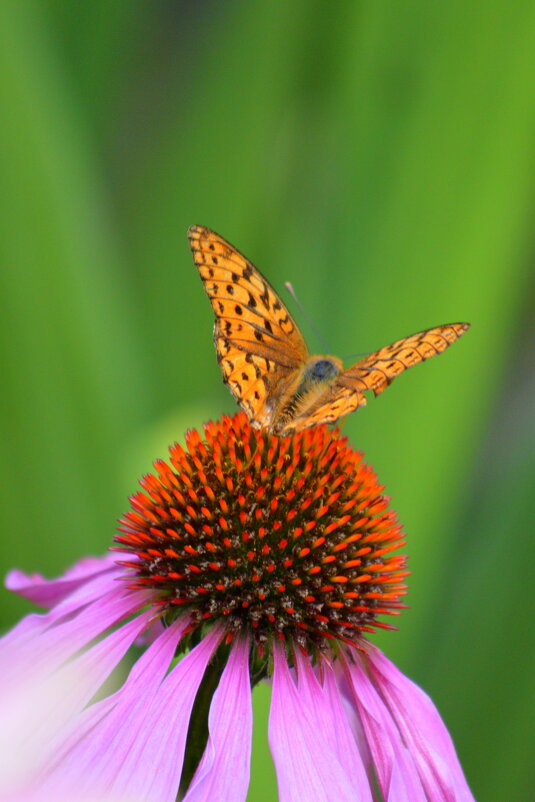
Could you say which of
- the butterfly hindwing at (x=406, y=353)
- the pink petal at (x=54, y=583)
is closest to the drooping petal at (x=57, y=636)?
the pink petal at (x=54, y=583)

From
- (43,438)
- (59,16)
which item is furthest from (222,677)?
(59,16)

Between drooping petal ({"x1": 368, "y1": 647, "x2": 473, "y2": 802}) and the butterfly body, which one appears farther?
the butterfly body

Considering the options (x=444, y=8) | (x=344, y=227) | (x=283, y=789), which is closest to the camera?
(x=283, y=789)

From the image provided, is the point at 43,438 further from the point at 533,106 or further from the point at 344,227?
the point at 533,106

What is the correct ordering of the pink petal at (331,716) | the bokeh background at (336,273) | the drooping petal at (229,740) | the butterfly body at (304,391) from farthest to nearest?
the bokeh background at (336,273)
the butterfly body at (304,391)
the pink petal at (331,716)
the drooping petal at (229,740)

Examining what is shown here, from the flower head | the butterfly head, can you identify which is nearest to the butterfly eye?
the butterfly head

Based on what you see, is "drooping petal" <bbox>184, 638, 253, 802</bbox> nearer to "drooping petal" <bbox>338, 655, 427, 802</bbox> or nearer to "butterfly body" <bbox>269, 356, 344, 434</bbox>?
"drooping petal" <bbox>338, 655, 427, 802</bbox>

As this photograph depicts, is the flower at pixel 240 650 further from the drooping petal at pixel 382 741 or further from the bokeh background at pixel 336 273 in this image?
the bokeh background at pixel 336 273
